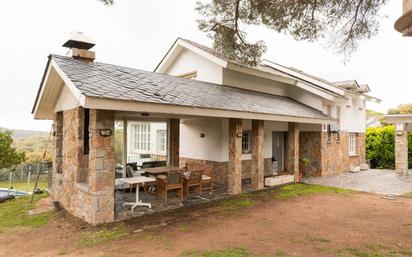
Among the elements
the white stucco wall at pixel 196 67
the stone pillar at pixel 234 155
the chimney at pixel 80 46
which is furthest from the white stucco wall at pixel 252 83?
the chimney at pixel 80 46

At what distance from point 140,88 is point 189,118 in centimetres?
508

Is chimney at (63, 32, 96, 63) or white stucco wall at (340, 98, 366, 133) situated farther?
white stucco wall at (340, 98, 366, 133)

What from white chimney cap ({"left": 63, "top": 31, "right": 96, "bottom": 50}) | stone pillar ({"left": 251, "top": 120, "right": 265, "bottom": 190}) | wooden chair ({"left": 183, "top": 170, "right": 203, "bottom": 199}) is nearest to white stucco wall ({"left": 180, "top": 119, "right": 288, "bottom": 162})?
stone pillar ({"left": 251, "top": 120, "right": 265, "bottom": 190})

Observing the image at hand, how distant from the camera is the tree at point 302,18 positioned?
784 centimetres

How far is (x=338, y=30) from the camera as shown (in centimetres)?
821

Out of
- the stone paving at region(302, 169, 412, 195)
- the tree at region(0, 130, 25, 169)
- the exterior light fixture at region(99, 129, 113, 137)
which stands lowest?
the stone paving at region(302, 169, 412, 195)

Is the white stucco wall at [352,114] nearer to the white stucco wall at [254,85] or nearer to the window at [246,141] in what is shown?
the white stucco wall at [254,85]

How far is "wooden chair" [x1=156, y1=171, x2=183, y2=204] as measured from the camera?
27.9 ft

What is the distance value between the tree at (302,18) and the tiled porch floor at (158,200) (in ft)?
18.6

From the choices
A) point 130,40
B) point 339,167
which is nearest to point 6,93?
point 130,40

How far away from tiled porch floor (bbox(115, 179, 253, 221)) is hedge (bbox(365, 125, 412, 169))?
13205 mm

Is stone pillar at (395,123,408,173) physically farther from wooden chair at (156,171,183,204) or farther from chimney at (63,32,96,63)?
chimney at (63,32,96,63)

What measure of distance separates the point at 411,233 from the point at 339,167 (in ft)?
33.8

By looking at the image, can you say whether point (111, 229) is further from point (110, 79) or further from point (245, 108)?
point (245, 108)
